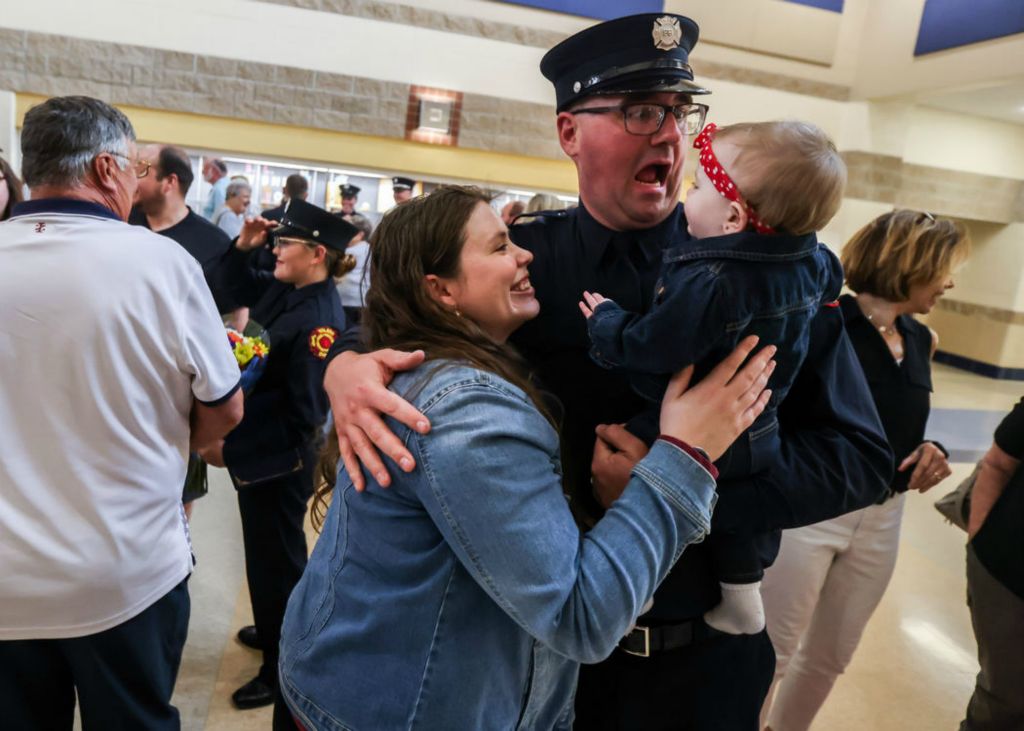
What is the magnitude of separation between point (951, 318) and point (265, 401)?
12.5 meters

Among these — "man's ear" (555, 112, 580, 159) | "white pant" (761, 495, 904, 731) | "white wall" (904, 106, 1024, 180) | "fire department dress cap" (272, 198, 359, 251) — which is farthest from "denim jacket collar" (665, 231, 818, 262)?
"white wall" (904, 106, 1024, 180)

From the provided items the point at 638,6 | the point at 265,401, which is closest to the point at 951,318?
the point at 638,6

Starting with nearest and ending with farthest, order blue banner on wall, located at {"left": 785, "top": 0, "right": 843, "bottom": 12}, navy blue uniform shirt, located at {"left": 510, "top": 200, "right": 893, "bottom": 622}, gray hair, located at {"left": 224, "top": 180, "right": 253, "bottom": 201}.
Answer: navy blue uniform shirt, located at {"left": 510, "top": 200, "right": 893, "bottom": 622} < gray hair, located at {"left": 224, "top": 180, "right": 253, "bottom": 201} < blue banner on wall, located at {"left": 785, "top": 0, "right": 843, "bottom": 12}

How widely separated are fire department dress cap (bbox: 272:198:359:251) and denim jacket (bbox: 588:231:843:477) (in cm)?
189

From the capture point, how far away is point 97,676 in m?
1.72

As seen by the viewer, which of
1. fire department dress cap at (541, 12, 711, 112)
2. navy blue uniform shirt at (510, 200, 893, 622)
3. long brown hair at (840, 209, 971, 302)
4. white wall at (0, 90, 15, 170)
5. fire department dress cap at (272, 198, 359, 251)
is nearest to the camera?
navy blue uniform shirt at (510, 200, 893, 622)

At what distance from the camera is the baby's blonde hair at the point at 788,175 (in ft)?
4.11

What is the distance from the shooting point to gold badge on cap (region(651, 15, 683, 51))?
58.9 inches

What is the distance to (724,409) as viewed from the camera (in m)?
1.14

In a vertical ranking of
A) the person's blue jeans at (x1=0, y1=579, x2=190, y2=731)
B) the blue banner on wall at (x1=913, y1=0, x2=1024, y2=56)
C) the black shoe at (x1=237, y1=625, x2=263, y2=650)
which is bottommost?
the black shoe at (x1=237, y1=625, x2=263, y2=650)

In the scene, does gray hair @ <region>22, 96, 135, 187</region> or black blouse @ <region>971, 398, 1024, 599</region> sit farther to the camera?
black blouse @ <region>971, 398, 1024, 599</region>

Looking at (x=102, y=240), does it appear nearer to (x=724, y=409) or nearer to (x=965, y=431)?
(x=724, y=409)

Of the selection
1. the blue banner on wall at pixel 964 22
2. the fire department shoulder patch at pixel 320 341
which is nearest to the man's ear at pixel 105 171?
the fire department shoulder patch at pixel 320 341

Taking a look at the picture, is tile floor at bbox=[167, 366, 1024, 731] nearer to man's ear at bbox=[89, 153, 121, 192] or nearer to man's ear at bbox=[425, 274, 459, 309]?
man's ear at bbox=[89, 153, 121, 192]
